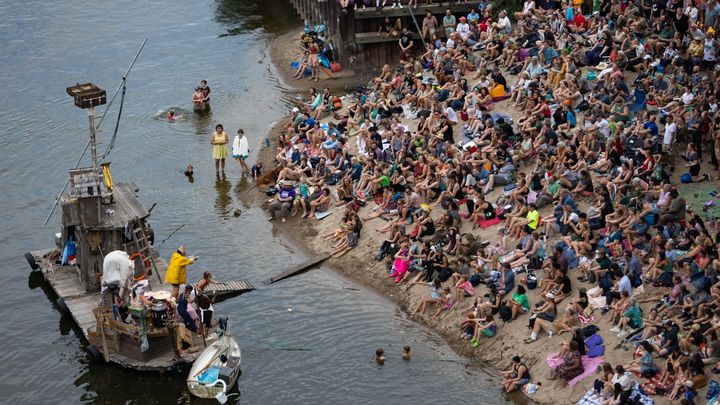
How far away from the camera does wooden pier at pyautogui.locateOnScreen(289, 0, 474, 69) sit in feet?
173

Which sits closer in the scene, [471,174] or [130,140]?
[471,174]

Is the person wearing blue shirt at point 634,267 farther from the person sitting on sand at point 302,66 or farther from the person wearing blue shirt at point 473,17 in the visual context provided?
the person sitting on sand at point 302,66

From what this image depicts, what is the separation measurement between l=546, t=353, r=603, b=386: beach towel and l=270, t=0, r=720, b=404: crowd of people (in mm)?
153

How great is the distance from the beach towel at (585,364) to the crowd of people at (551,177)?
6.0 inches

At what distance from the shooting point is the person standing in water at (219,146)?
45.0 metres

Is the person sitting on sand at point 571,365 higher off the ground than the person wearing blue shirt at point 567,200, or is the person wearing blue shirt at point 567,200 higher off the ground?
the person wearing blue shirt at point 567,200

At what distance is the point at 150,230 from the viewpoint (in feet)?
126

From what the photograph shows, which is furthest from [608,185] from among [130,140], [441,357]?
[130,140]

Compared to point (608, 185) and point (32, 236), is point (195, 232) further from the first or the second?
point (608, 185)

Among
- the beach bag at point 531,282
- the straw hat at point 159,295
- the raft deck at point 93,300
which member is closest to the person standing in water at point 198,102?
the raft deck at point 93,300

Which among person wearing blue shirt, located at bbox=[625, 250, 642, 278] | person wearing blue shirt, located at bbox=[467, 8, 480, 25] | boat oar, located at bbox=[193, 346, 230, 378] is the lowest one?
boat oar, located at bbox=[193, 346, 230, 378]

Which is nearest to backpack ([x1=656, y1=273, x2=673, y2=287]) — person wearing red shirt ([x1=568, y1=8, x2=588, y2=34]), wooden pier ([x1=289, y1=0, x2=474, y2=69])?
person wearing red shirt ([x1=568, y1=8, x2=588, y2=34])

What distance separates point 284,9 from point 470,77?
84.8 ft

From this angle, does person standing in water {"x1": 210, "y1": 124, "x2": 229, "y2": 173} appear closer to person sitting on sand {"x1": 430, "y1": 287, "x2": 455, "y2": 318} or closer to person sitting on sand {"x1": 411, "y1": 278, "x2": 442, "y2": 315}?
person sitting on sand {"x1": 411, "y1": 278, "x2": 442, "y2": 315}
